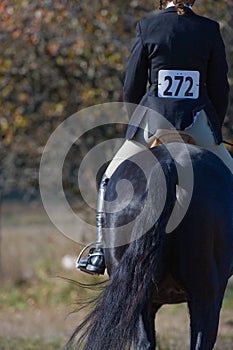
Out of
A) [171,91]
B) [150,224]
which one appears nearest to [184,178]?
[150,224]

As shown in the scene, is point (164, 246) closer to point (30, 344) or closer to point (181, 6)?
point (181, 6)

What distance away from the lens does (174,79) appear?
18.3 ft

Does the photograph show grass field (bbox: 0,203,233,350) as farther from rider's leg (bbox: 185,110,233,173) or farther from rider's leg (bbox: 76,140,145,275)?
rider's leg (bbox: 185,110,233,173)

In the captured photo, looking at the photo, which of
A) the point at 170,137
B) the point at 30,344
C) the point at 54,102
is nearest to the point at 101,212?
the point at 170,137

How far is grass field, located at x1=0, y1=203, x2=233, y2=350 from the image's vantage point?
31.3 ft

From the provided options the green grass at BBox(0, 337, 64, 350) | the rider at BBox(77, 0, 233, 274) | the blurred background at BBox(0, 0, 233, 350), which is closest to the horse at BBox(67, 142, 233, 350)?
the rider at BBox(77, 0, 233, 274)

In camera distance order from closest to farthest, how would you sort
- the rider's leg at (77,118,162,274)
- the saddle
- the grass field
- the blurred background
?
the saddle → the rider's leg at (77,118,162,274) → the grass field → the blurred background

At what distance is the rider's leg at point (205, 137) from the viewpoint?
5.64m

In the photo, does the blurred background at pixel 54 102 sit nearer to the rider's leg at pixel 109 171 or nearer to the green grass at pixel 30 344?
the green grass at pixel 30 344

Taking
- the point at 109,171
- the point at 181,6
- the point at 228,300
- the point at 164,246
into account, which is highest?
the point at 181,6

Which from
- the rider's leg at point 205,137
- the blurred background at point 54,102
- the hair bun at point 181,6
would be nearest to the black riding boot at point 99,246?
the rider's leg at point 205,137

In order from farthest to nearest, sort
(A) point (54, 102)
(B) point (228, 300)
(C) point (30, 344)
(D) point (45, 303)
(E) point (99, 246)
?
(D) point (45, 303)
(B) point (228, 300)
(A) point (54, 102)
(C) point (30, 344)
(E) point (99, 246)

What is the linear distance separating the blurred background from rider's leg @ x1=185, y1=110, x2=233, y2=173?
3.79 meters

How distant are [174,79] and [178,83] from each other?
3cm
